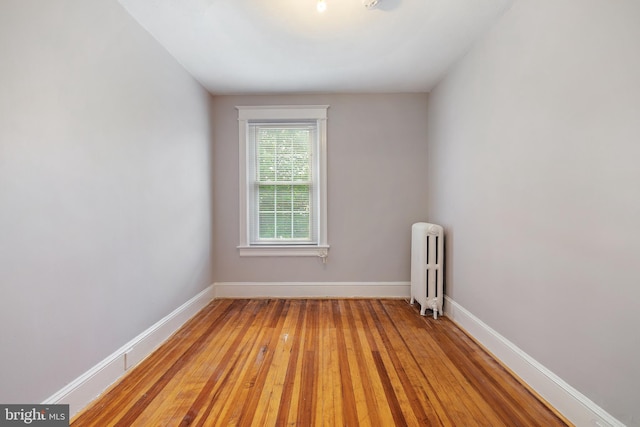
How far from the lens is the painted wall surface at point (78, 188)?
4.33ft

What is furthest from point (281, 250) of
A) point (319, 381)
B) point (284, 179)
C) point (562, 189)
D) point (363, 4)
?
point (562, 189)

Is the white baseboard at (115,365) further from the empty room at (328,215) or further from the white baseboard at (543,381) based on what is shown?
the white baseboard at (543,381)

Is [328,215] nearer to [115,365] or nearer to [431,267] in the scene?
[431,267]

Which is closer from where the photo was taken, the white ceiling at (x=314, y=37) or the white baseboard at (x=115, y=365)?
the white baseboard at (x=115, y=365)

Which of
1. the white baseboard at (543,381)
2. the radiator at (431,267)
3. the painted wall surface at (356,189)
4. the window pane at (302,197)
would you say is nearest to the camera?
the white baseboard at (543,381)

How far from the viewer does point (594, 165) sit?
4.60 feet

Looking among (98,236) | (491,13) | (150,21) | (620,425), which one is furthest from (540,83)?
(98,236)

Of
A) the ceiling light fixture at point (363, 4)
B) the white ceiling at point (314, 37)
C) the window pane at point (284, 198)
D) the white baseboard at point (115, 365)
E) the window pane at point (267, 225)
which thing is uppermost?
the white ceiling at point (314, 37)

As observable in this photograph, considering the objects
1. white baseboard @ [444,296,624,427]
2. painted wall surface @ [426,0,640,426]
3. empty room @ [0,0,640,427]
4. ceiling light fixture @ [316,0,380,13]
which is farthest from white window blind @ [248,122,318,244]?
white baseboard @ [444,296,624,427]

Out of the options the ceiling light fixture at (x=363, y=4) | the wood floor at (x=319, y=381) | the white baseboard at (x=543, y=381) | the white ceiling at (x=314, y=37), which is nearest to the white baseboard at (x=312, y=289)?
the wood floor at (x=319, y=381)

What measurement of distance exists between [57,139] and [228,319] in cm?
212

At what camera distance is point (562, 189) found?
5.21ft

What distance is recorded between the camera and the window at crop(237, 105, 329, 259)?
3664mm

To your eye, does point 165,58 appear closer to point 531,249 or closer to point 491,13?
point 491,13
